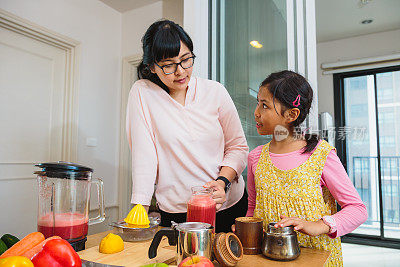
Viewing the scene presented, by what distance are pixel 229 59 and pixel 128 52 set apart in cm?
192

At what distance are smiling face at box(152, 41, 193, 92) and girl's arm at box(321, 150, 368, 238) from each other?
611 mm

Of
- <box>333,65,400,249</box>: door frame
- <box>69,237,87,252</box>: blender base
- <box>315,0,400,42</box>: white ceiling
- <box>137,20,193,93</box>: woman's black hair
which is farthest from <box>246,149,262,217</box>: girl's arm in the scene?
<box>333,65,400,249</box>: door frame

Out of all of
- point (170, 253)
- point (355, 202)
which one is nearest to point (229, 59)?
point (355, 202)

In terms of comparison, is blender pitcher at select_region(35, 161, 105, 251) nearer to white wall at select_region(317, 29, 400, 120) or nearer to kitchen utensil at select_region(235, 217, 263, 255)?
kitchen utensil at select_region(235, 217, 263, 255)

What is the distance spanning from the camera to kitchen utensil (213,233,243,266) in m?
0.70

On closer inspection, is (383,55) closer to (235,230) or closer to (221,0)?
(221,0)

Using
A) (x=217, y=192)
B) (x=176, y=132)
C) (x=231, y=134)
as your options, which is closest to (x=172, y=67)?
(x=176, y=132)

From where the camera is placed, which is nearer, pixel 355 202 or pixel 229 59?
pixel 355 202

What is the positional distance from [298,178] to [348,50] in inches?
161

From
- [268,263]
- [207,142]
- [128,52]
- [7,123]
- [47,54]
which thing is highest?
[128,52]

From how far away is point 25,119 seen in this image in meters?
2.60

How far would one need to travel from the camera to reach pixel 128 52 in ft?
11.4

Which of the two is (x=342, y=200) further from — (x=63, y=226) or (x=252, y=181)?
(x=63, y=226)

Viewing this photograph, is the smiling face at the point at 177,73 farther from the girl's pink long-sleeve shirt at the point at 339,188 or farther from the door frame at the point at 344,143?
the door frame at the point at 344,143
